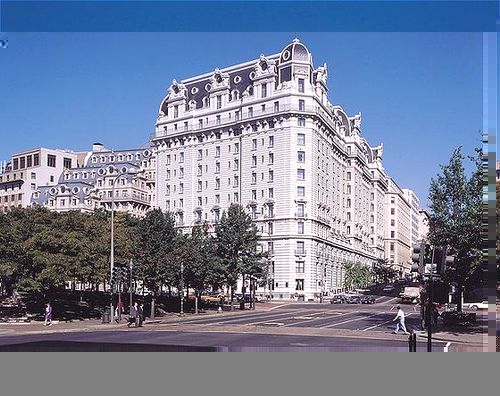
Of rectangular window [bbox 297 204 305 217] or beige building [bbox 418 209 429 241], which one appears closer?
rectangular window [bbox 297 204 305 217]

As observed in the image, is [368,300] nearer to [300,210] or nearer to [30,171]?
[300,210]

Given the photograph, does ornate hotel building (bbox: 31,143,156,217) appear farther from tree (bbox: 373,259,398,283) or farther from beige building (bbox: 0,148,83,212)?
tree (bbox: 373,259,398,283)

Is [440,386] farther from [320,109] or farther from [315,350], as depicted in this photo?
[320,109]

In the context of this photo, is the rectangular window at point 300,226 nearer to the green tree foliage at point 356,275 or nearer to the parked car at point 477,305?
the green tree foliage at point 356,275

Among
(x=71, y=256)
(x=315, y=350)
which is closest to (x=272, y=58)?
(x=315, y=350)

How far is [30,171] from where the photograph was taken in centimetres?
2230

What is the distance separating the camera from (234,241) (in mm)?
24703

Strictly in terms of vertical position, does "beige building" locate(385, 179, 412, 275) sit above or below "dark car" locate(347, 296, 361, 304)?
above

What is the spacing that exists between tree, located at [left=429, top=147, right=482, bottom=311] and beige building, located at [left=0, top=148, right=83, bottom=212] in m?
12.2

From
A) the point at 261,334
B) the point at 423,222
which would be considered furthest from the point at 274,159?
the point at 423,222

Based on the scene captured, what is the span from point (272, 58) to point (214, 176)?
472cm

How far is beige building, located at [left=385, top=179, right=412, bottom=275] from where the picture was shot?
2384 centimetres

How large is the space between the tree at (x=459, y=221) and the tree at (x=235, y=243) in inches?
253

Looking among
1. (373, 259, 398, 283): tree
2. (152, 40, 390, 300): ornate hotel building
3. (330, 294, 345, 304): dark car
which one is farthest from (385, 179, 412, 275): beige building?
(330, 294, 345, 304): dark car
